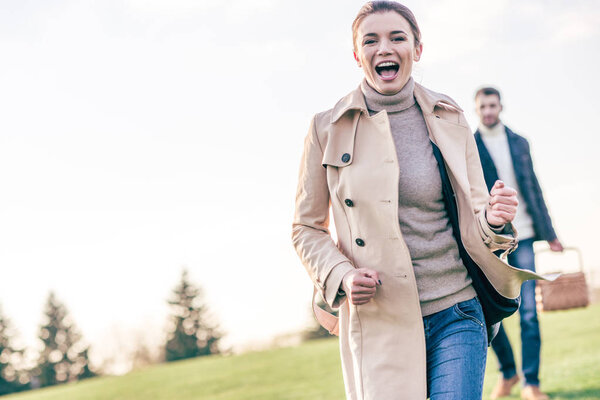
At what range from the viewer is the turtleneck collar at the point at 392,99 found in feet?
11.2

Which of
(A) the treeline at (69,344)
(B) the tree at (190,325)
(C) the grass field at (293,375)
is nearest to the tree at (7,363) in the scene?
(A) the treeline at (69,344)

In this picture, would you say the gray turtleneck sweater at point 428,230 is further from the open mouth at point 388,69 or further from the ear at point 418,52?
the ear at point 418,52

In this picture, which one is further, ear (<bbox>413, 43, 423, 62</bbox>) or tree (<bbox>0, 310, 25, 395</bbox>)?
tree (<bbox>0, 310, 25, 395</bbox>)

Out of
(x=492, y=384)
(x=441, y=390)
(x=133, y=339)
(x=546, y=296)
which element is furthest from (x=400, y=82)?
(x=133, y=339)

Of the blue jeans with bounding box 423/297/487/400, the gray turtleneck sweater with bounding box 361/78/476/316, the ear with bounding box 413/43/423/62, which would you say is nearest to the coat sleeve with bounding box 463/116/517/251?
the gray turtleneck sweater with bounding box 361/78/476/316

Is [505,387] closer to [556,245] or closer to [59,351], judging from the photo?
[556,245]

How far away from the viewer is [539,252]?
7.37 metres

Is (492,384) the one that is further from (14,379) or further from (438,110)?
(14,379)


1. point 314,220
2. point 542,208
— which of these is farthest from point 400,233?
point 542,208

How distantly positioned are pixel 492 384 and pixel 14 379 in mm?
46009

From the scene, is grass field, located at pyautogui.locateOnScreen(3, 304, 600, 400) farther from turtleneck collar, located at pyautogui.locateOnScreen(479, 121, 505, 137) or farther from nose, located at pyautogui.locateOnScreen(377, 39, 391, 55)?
nose, located at pyautogui.locateOnScreen(377, 39, 391, 55)

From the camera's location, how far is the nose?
3.30 meters

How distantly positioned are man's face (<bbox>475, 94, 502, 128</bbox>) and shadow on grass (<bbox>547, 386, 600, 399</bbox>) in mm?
2839

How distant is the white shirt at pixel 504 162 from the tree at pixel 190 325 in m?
46.4
